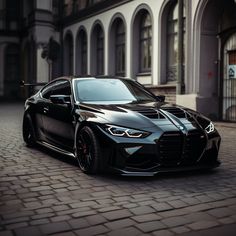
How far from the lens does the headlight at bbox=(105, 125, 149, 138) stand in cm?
570

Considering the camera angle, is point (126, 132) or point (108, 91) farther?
point (108, 91)

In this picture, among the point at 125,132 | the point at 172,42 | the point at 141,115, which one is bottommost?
the point at 125,132

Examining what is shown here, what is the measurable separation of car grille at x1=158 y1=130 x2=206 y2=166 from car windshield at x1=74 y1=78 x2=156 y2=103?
140cm

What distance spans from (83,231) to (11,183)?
218cm

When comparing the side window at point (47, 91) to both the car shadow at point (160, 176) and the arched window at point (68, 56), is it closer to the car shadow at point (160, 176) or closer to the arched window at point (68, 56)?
the car shadow at point (160, 176)

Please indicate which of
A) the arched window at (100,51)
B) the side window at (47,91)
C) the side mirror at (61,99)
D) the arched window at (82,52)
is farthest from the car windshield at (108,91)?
the arched window at (82,52)

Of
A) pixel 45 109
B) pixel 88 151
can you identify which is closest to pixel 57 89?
pixel 45 109

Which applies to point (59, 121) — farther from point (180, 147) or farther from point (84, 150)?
point (180, 147)

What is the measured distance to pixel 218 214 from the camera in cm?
433

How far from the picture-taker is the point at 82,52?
29062 millimetres

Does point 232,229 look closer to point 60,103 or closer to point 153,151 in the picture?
point 153,151

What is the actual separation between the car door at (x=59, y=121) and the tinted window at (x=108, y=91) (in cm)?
26

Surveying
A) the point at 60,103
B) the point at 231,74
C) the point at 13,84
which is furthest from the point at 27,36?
the point at 60,103

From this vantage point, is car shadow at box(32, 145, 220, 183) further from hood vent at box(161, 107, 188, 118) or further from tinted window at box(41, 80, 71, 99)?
tinted window at box(41, 80, 71, 99)
